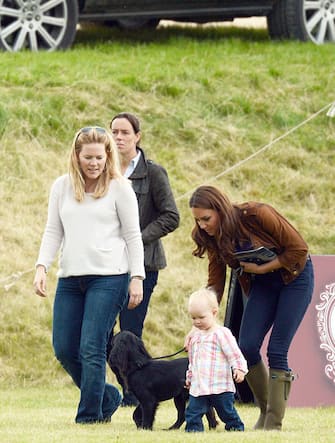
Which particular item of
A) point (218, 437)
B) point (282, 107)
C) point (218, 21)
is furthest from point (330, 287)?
point (218, 21)

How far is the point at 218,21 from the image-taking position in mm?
16625

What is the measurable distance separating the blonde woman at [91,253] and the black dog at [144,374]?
0.44 ft

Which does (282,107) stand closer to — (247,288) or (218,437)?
(247,288)

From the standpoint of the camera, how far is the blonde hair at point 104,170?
27.2 ft

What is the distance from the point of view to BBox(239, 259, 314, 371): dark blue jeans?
8320mm

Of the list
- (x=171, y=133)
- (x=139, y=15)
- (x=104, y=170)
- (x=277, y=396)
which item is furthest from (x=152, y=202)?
(x=139, y=15)

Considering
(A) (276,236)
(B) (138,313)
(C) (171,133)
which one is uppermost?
(C) (171,133)

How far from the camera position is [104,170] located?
8.37 m

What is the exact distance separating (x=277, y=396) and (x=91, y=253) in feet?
4.55

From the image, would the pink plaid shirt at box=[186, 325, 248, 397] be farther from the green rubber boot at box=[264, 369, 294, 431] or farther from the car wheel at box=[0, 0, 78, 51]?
the car wheel at box=[0, 0, 78, 51]

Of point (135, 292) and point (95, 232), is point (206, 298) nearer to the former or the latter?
point (135, 292)

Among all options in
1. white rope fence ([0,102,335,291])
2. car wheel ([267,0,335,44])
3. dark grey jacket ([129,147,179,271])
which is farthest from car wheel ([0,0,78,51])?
dark grey jacket ([129,147,179,271])

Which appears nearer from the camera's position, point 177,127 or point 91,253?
point 91,253

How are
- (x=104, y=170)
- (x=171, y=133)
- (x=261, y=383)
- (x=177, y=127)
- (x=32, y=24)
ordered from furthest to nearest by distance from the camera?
(x=32, y=24)
(x=177, y=127)
(x=171, y=133)
(x=261, y=383)
(x=104, y=170)
